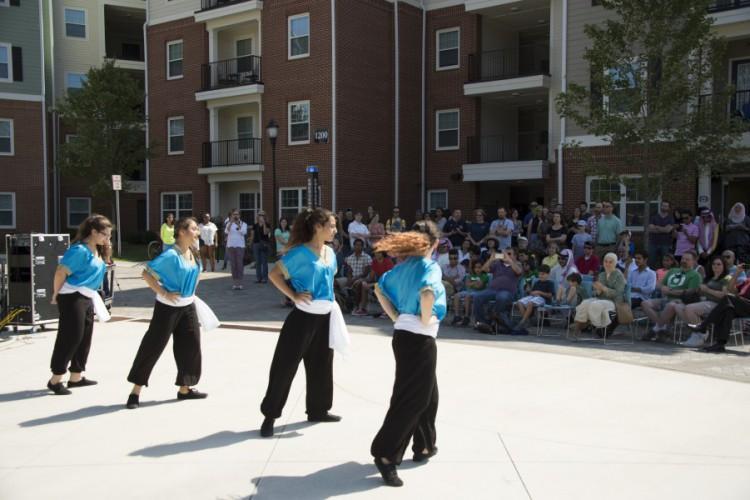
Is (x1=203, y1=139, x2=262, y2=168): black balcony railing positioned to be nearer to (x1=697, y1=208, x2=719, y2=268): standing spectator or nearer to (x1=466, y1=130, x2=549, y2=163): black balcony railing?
(x1=466, y1=130, x2=549, y2=163): black balcony railing

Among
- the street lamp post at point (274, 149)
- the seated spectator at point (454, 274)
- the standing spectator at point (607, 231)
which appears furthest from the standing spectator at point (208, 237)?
the standing spectator at point (607, 231)

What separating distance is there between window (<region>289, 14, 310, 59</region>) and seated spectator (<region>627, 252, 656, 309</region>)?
1685cm

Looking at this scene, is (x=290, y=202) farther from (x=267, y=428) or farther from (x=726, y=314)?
(x=267, y=428)

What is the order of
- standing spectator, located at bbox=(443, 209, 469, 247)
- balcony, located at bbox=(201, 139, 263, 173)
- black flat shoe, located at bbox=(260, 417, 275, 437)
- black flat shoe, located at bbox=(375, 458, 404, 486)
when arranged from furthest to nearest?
1. balcony, located at bbox=(201, 139, 263, 173)
2. standing spectator, located at bbox=(443, 209, 469, 247)
3. black flat shoe, located at bbox=(260, 417, 275, 437)
4. black flat shoe, located at bbox=(375, 458, 404, 486)

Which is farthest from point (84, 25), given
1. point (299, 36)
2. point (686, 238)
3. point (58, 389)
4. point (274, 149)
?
point (58, 389)

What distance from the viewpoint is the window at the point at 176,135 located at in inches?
1192

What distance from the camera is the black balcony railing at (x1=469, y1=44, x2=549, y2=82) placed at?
26219mm

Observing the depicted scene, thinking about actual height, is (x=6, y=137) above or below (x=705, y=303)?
above

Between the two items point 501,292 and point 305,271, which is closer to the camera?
point 305,271

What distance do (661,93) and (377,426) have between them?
1235 centimetres

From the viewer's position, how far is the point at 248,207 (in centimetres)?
2936

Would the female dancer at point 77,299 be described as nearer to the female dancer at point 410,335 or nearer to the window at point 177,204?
the female dancer at point 410,335

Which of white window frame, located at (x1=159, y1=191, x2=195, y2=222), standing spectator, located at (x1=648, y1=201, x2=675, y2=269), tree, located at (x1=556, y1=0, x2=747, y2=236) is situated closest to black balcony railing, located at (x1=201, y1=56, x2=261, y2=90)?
white window frame, located at (x1=159, y1=191, x2=195, y2=222)

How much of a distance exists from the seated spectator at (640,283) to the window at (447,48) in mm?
16729
